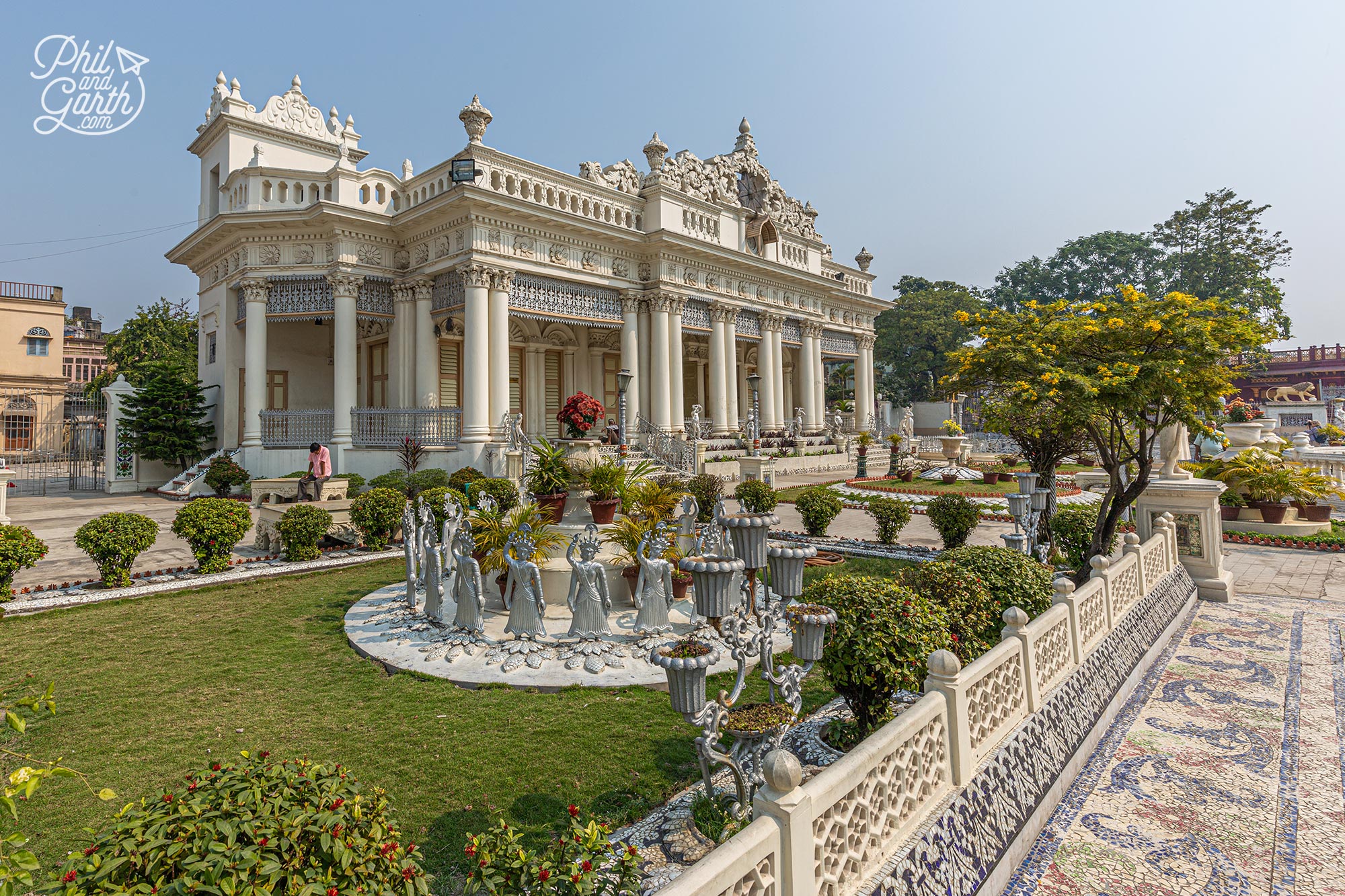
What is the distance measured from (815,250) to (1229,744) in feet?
94.7

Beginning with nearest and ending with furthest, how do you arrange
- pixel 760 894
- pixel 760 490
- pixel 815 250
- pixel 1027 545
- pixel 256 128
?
pixel 760 894 < pixel 1027 545 < pixel 760 490 < pixel 256 128 < pixel 815 250

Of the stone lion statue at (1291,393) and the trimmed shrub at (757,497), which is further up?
the stone lion statue at (1291,393)

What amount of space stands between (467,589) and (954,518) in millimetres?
8094

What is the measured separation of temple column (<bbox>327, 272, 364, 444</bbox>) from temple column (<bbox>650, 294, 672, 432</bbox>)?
9.58 metres

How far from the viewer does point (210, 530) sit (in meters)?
9.62

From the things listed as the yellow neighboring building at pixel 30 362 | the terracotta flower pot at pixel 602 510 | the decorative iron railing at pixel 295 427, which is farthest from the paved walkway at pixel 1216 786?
the yellow neighboring building at pixel 30 362

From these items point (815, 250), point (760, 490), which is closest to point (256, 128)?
point (760, 490)

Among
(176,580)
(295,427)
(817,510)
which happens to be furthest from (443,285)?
(817,510)

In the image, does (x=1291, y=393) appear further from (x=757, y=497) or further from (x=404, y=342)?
(x=404, y=342)

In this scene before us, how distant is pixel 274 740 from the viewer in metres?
4.49

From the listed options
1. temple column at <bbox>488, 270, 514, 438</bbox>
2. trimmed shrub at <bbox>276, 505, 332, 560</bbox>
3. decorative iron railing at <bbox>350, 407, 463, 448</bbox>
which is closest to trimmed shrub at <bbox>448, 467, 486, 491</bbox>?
decorative iron railing at <bbox>350, 407, 463, 448</bbox>

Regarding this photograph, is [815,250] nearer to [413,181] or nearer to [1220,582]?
[413,181]

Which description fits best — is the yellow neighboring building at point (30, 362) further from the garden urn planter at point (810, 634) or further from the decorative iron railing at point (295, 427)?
the garden urn planter at point (810, 634)

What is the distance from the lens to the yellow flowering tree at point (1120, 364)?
7.15 meters
